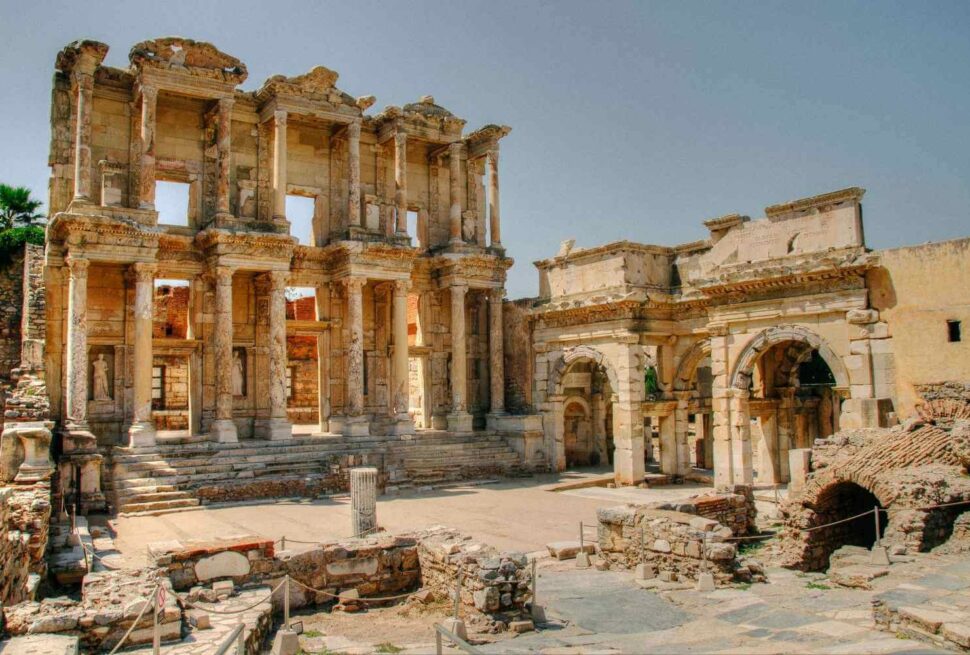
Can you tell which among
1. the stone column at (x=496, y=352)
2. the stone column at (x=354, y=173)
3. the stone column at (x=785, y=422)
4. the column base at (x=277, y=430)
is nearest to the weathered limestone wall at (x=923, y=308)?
the stone column at (x=785, y=422)

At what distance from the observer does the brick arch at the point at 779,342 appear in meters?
18.1

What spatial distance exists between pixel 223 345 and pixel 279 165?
18.3 ft

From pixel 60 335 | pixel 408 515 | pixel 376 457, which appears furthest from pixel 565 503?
pixel 60 335

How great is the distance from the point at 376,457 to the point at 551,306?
7.07 metres

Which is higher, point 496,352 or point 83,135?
point 83,135

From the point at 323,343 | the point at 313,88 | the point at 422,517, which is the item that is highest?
the point at 313,88

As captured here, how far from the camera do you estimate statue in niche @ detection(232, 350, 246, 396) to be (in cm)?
2425

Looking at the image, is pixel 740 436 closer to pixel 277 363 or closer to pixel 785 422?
pixel 785 422

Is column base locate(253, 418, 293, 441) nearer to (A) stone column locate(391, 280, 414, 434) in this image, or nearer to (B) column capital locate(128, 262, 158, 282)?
(A) stone column locate(391, 280, 414, 434)

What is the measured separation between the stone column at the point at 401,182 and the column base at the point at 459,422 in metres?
6.06

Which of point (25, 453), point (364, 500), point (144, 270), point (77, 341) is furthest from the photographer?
point (144, 270)

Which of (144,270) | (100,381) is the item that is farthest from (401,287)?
(100,381)

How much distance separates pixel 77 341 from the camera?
20.6 metres

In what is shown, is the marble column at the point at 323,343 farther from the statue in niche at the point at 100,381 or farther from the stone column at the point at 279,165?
the statue in niche at the point at 100,381
